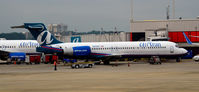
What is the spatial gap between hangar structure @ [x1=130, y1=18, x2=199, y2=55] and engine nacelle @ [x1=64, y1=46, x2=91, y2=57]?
2789 centimetres

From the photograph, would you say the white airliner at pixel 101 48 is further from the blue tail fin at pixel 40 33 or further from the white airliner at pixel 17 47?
the white airliner at pixel 17 47

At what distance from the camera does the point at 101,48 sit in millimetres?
67688

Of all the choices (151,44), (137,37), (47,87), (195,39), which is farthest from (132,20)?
(47,87)

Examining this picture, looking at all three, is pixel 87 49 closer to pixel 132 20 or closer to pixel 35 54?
pixel 35 54

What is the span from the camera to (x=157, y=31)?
91812 mm

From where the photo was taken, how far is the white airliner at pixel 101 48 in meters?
64.2

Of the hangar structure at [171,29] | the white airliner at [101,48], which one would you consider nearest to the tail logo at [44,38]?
the white airliner at [101,48]

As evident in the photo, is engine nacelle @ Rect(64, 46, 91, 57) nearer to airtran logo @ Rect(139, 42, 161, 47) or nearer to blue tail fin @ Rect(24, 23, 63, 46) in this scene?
blue tail fin @ Rect(24, 23, 63, 46)

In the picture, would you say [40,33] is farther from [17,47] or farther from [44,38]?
[17,47]

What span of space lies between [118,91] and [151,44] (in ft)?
140

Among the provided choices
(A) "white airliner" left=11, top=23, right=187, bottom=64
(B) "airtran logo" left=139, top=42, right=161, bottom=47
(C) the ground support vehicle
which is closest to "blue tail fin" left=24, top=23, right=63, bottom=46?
(A) "white airliner" left=11, top=23, right=187, bottom=64

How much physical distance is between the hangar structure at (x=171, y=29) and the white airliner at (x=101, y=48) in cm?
1936

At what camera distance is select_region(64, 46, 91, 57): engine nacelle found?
65.2m

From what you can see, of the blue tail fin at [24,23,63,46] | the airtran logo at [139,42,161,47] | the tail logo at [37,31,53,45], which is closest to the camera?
the blue tail fin at [24,23,63,46]
